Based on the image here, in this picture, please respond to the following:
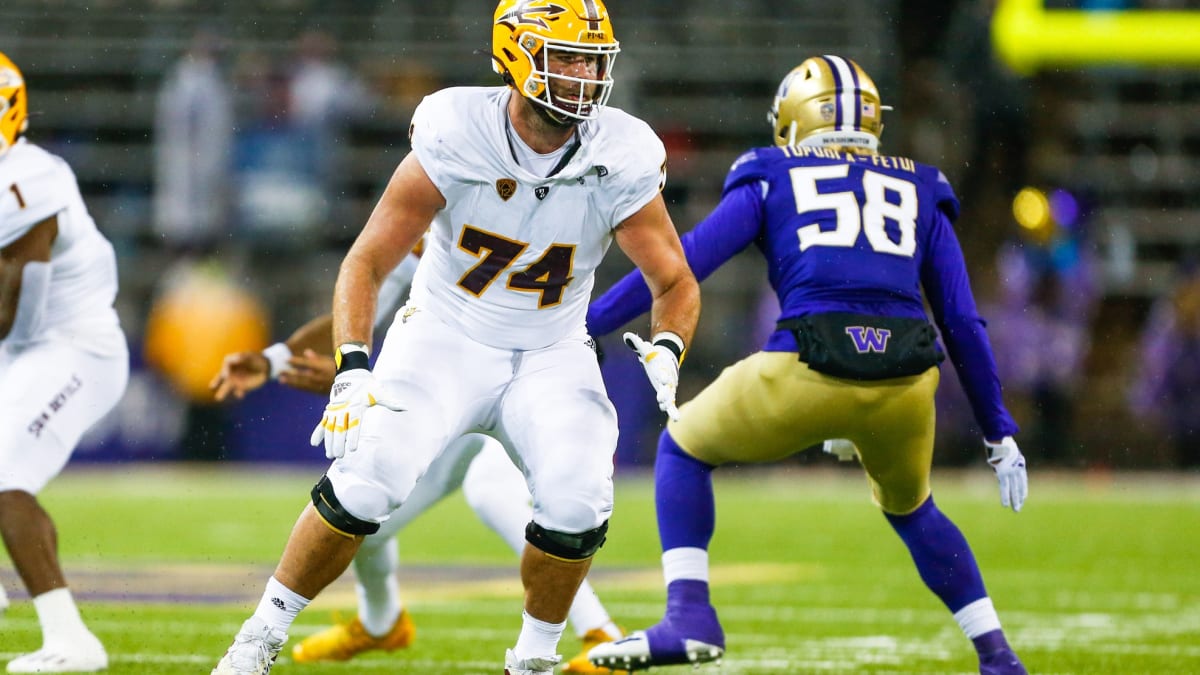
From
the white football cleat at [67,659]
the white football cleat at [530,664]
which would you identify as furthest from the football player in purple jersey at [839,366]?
the white football cleat at [67,659]

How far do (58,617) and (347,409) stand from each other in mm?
1681

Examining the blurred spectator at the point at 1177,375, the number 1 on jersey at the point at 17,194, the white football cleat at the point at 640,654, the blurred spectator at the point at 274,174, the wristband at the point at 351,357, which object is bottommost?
the blurred spectator at the point at 1177,375

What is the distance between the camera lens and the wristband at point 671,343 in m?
4.49

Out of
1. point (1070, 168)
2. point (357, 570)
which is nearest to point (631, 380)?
point (1070, 168)

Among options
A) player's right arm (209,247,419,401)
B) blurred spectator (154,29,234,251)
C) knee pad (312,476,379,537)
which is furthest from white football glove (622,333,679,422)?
blurred spectator (154,29,234,251)

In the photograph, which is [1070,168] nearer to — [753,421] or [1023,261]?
[1023,261]

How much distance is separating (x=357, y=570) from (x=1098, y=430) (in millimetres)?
10234

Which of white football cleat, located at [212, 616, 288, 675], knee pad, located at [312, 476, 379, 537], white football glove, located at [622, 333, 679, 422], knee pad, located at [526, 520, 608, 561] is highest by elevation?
white football glove, located at [622, 333, 679, 422]

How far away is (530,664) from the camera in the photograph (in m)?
4.54

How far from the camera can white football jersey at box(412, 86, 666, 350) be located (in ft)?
14.5

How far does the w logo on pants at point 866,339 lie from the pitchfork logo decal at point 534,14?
3.78 feet

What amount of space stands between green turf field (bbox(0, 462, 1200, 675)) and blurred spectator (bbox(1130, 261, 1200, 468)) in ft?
1.44

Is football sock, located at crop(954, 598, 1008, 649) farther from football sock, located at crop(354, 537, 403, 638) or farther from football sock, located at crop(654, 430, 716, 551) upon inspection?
football sock, located at crop(354, 537, 403, 638)

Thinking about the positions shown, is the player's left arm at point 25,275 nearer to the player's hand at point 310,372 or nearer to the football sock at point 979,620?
the player's hand at point 310,372
